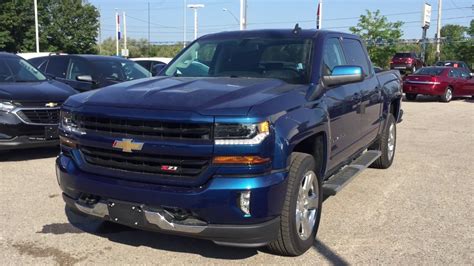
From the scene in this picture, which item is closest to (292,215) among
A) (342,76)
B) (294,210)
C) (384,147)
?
(294,210)

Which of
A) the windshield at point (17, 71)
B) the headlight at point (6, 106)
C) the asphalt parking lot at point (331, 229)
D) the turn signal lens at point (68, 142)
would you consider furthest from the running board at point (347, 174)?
the windshield at point (17, 71)

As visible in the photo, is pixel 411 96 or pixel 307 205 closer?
pixel 307 205

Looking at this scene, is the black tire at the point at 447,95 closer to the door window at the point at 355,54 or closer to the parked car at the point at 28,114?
the door window at the point at 355,54

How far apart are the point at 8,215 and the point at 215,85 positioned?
8.57ft

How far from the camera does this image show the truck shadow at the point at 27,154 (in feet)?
26.5

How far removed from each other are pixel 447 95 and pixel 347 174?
55.4 ft

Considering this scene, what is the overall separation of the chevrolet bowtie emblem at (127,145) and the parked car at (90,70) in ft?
22.0

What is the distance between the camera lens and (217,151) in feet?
11.6

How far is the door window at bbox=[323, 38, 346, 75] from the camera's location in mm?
5077

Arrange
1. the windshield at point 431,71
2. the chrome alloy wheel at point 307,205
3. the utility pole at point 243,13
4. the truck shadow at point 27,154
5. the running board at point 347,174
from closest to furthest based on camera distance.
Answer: the chrome alloy wheel at point 307,205
the running board at point 347,174
the truck shadow at point 27,154
the windshield at point 431,71
the utility pole at point 243,13

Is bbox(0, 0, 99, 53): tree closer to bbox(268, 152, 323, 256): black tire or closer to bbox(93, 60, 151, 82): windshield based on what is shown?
bbox(93, 60, 151, 82): windshield

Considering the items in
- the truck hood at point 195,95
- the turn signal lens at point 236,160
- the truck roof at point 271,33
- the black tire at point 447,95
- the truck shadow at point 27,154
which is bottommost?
the truck shadow at point 27,154

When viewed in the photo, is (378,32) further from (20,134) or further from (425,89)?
(20,134)

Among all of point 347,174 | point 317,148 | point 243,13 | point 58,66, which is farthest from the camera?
point 243,13
